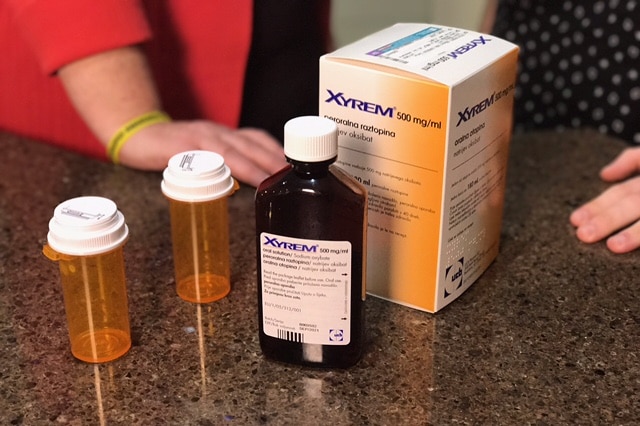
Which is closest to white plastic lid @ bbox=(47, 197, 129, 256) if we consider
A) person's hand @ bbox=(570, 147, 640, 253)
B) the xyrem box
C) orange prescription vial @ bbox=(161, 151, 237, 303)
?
orange prescription vial @ bbox=(161, 151, 237, 303)

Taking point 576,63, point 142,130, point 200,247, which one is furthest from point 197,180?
point 576,63

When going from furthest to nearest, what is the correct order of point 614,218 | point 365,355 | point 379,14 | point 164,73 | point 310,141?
1. point 379,14
2. point 164,73
3. point 614,218
4. point 365,355
5. point 310,141

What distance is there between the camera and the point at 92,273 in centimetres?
Answer: 76

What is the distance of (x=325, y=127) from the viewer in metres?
0.67

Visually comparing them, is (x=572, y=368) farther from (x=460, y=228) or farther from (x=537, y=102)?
(x=537, y=102)

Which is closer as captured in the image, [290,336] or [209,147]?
[290,336]

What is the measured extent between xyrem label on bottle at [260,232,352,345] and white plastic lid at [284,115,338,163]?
0.07 meters

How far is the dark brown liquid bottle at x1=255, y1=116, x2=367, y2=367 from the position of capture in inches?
26.9

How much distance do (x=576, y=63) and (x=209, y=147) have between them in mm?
599

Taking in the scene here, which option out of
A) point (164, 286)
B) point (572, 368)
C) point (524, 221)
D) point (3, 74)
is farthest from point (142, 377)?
point (3, 74)

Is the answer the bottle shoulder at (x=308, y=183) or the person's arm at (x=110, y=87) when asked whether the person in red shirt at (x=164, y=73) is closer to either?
the person's arm at (x=110, y=87)

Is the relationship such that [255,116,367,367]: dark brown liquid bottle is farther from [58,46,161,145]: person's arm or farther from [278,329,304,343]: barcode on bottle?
[58,46,161,145]: person's arm

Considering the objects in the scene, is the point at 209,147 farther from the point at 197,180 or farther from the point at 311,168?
the point at 311,168

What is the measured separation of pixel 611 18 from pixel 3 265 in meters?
0.90
